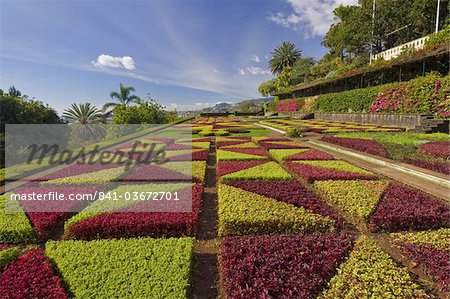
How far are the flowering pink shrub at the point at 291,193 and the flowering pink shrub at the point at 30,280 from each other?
13.7ft

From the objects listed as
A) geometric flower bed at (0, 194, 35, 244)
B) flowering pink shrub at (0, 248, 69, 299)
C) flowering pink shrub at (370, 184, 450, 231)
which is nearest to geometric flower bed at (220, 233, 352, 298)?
flowering pink shrub at (370, 184, 450, 231)

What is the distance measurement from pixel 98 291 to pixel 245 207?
114 inches

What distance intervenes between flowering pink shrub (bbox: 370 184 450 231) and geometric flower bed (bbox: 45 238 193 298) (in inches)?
143

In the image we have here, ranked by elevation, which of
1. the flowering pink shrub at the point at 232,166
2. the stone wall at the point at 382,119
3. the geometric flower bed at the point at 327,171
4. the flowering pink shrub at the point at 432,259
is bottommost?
the flowering pink shrub at the point at 432,259

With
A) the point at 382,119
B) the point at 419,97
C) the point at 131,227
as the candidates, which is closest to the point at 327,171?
the point at 131,227

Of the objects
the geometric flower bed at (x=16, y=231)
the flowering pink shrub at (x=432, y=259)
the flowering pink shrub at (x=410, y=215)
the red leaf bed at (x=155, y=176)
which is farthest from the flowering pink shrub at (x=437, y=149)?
the geometric flower bed at (x=16, y=231)

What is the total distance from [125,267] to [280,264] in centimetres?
208

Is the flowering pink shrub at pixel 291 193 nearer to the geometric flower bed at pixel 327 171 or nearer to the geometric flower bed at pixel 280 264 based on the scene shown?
the geometric flower bed at pixel 280 264


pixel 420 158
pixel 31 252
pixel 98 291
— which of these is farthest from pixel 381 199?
pixel 31 252

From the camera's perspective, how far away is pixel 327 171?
7555 mm

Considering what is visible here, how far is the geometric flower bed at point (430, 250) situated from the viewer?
3.10 m

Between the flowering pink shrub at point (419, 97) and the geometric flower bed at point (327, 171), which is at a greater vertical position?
the flowering pink shrub at point (419, 97)

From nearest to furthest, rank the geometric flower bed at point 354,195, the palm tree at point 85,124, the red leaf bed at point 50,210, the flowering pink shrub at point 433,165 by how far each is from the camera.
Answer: the red leaf bed at point 50,210 → the geometric flower bed at point 354,195 → the flowering pink shrub at point 433,165 → the palm tree at point 85,124

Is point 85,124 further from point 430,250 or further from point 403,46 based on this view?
point 403,46
